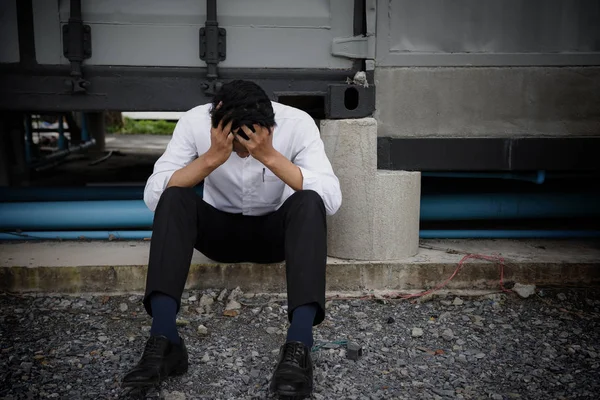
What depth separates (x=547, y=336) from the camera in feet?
11.0

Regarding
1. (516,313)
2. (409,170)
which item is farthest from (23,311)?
(516,313)

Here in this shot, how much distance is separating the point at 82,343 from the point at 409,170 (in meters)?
2.62

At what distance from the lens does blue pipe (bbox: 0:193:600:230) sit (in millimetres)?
4508

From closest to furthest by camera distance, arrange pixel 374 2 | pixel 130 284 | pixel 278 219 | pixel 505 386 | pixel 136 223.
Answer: pixel 505 386, pixel 278 219, pixel 130 284, pixel 374 2, pixel 136 223

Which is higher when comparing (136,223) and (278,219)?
(278,219)

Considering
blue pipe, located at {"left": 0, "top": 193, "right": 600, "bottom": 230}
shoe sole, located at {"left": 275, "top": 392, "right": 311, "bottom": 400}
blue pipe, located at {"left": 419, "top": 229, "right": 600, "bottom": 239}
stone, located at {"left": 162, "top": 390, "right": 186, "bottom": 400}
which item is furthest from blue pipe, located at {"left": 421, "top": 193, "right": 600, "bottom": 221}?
stone, located at {"left": 162, "top": 390, "right": 186, "bottom": 400}

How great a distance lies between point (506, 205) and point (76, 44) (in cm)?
358

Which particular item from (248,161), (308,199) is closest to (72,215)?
(248,161)

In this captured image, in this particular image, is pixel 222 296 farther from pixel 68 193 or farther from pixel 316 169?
pixel 68 193

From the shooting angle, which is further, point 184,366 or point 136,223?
point 136,223

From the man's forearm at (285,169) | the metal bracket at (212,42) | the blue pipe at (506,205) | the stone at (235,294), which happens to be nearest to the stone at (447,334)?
the man's forearm at (285,169)

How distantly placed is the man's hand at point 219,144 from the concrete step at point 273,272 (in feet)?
3.69

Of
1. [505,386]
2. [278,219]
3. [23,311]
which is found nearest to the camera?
[505,386]

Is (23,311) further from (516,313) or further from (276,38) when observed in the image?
(516,313)
